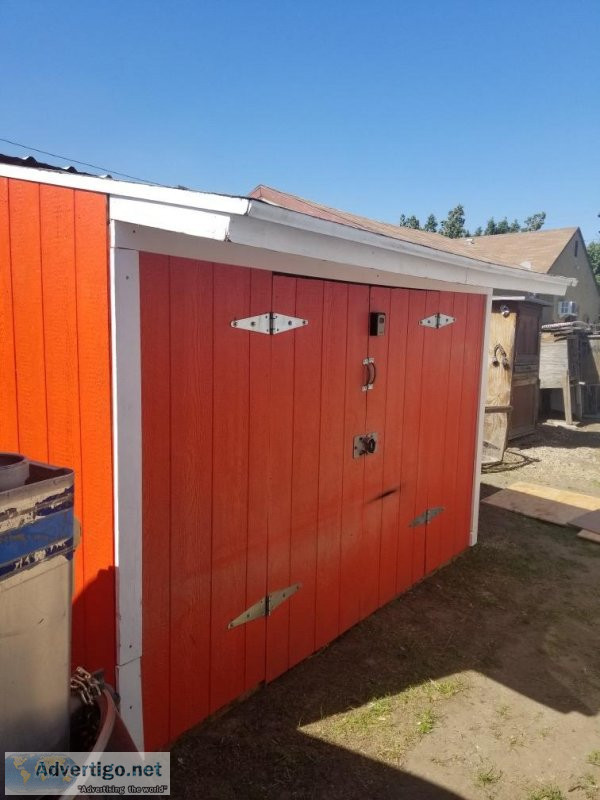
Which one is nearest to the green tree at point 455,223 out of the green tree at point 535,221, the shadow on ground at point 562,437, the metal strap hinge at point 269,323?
the green tree at point 535,221

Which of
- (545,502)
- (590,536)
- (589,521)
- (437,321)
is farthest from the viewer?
(545,502)

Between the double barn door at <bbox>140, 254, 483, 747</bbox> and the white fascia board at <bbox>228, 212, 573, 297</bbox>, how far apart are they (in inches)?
11.5

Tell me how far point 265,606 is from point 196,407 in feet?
4.00

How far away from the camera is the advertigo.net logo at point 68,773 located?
4.18 feet

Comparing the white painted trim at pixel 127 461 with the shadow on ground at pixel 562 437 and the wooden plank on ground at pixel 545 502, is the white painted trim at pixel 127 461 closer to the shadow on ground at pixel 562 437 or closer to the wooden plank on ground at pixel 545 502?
the wooden plank on ground at pixel 545 502

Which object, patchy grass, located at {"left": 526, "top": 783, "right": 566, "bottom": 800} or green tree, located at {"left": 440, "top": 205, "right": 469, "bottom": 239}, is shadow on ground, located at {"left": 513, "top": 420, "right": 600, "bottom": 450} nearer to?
patchy grass, located at {"left": 526, "top": 783, "right": 566, "bottom": 800}

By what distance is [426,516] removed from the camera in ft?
13.9

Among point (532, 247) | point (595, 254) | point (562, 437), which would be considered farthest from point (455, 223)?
point (562, 437)

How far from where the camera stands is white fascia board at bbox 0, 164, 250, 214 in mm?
1754

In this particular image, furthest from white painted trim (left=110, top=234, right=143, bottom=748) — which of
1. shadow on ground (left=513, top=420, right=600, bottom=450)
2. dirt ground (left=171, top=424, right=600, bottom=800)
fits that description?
shadow on ground (left=513, top=420, right=600, bottom=450)

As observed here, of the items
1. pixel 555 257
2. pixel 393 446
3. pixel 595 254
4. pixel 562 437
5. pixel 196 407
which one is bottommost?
pixel 562 437

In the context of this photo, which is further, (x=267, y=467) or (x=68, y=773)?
(x=267, y=467)

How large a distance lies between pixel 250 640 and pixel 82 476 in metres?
1.30

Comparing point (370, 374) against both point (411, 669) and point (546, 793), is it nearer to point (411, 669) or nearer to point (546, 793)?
point (411, 669)
